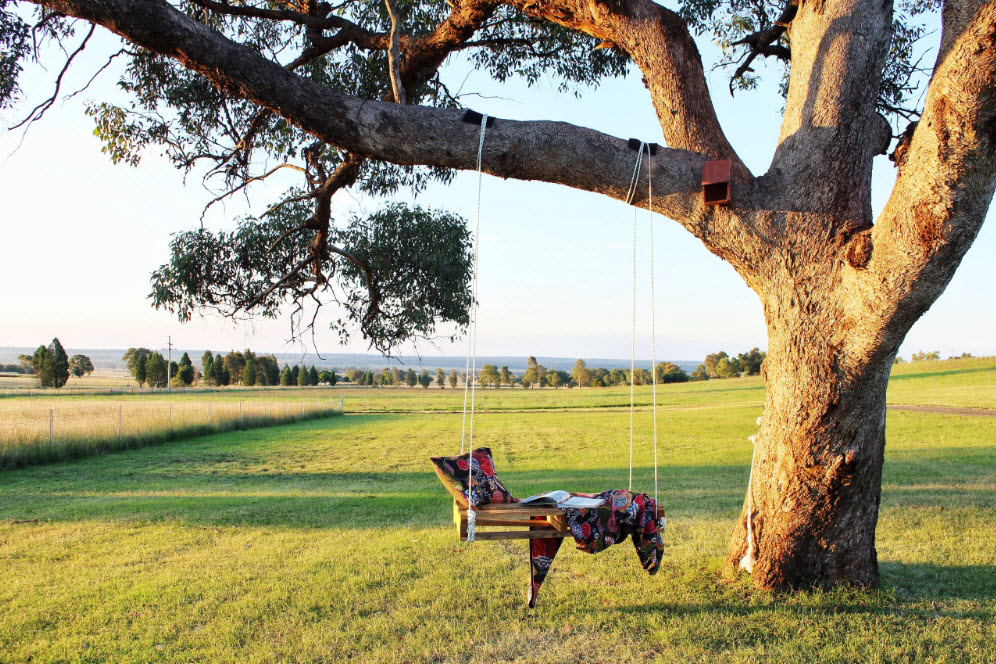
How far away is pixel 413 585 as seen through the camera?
200 inches

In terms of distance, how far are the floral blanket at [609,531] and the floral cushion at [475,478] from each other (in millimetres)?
521

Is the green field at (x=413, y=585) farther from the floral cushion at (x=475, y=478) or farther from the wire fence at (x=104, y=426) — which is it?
the wire fence at (x=104, y=426)

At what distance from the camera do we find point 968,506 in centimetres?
800

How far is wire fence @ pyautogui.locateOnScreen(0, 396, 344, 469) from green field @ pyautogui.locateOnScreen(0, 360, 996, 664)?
6.96 feet

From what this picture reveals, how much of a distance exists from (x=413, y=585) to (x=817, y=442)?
294 cm

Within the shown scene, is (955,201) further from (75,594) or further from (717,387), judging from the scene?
(717,387)

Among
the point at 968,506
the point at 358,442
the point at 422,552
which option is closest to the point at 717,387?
the point at 358,442

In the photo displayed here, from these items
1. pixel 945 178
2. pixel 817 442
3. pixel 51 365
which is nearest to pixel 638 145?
pixel 945 178

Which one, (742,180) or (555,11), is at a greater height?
(555,11)

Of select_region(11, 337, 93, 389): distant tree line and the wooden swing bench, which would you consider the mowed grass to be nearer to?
the wooden swing bench

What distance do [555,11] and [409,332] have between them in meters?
4.15

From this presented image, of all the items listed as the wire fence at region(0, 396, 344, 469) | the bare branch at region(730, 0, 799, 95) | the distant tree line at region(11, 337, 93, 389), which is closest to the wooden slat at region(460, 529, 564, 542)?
the bare branch at region(730, 0, 799, 95)

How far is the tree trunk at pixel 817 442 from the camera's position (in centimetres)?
439

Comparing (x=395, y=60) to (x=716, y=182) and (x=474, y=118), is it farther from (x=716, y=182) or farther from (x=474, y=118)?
(x=716, y=182)
